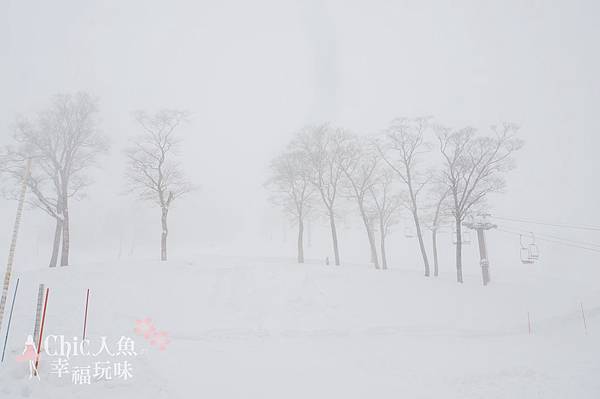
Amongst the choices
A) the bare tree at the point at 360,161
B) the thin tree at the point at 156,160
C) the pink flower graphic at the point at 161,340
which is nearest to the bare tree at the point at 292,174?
the bare tree at the point at 360,161

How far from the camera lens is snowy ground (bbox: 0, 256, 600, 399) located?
10679 mm

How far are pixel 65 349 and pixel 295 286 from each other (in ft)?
40.4

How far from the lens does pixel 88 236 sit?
221ft

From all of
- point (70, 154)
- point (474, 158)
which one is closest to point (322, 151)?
point (474, 158)

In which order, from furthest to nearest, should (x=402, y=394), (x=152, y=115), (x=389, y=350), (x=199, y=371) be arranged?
(x=152, y=115), (x=389, y=350), (x=199, y=371), (x=402, y=394)

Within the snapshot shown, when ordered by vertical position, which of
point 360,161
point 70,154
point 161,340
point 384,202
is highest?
point 360,161

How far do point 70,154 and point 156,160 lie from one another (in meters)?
6.26

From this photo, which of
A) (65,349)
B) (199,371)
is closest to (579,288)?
(199,371)

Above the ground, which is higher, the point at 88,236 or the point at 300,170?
the point at 300,170

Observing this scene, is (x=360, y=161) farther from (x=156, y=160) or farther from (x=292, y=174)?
(x=156, y=160)

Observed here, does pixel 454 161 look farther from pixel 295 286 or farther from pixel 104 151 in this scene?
pixel 104 151

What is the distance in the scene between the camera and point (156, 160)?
86.5 ft

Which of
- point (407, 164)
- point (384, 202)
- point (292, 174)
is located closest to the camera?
point (407, 164)

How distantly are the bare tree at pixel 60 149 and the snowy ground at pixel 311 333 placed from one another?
16.8 ft
